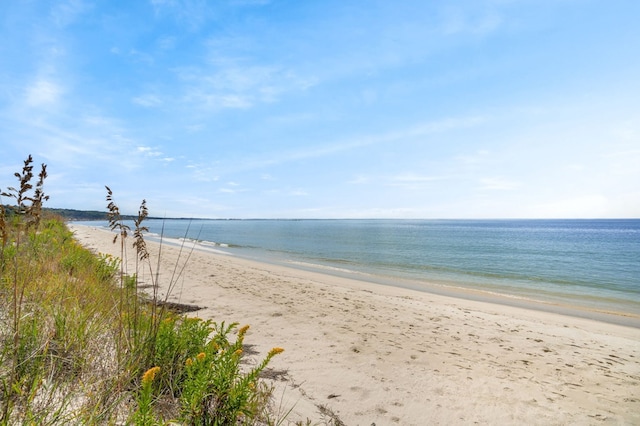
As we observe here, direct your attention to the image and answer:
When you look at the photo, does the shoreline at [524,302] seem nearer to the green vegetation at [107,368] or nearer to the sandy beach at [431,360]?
the sandy beach at [431,360]

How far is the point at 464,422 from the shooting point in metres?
3.52

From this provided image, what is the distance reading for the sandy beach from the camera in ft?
12.3

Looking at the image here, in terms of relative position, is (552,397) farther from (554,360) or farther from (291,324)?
(291,324)

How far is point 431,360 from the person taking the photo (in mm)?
5234

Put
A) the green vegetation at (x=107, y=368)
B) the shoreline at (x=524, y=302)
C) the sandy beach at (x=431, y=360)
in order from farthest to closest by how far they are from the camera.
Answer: the shoreline at (x=524, y=302)
the sandy beach at (x=431, y=360)
the green vegetation at (x=107, y=368)

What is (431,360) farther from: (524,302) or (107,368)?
(524,302)

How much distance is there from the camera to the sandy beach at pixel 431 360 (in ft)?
12.3

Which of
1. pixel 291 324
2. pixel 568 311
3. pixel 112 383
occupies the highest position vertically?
pixel 112 383

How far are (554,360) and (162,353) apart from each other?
6460mm

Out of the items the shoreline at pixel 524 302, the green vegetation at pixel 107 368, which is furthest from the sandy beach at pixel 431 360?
the shoreline at pixel 524 302

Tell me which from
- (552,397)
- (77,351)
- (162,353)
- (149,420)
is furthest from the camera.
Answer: (552,397)

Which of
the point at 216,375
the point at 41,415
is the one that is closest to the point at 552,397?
the point at 216,375

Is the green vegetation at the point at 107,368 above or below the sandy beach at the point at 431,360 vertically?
above

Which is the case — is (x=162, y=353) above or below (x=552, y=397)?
above
